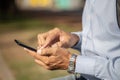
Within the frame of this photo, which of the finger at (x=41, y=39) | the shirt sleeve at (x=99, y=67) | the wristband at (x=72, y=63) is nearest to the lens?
the shirt sleeve at (x=99, y=67)

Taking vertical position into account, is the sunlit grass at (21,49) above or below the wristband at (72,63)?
below

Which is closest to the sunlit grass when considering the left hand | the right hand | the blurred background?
the blurred background

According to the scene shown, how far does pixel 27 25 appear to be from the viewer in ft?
37.4

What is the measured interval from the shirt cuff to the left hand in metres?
0.07

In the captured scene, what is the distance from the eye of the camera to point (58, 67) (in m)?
2.65

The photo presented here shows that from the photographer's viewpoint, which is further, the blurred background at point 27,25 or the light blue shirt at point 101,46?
the blurred background at point 27,25

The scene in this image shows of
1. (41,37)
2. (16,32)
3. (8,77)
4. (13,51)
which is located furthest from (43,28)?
(41,37)

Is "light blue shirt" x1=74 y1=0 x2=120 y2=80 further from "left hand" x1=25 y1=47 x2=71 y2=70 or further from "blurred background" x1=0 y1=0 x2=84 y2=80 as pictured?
"blurred background" x1=0 y1=0 x2=84 y2=80

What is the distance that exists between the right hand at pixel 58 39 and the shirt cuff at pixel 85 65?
0.41 metres

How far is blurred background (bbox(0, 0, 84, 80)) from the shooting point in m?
6.78

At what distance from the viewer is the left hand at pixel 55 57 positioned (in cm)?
261

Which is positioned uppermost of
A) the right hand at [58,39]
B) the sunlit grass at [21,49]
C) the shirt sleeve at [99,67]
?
the right hand at [58,39]

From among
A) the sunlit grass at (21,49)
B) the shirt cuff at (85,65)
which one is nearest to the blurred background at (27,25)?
the sunlit grass at (21,49)

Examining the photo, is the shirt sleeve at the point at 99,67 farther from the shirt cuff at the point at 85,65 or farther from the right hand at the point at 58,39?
the right hand at the point at 58,39
